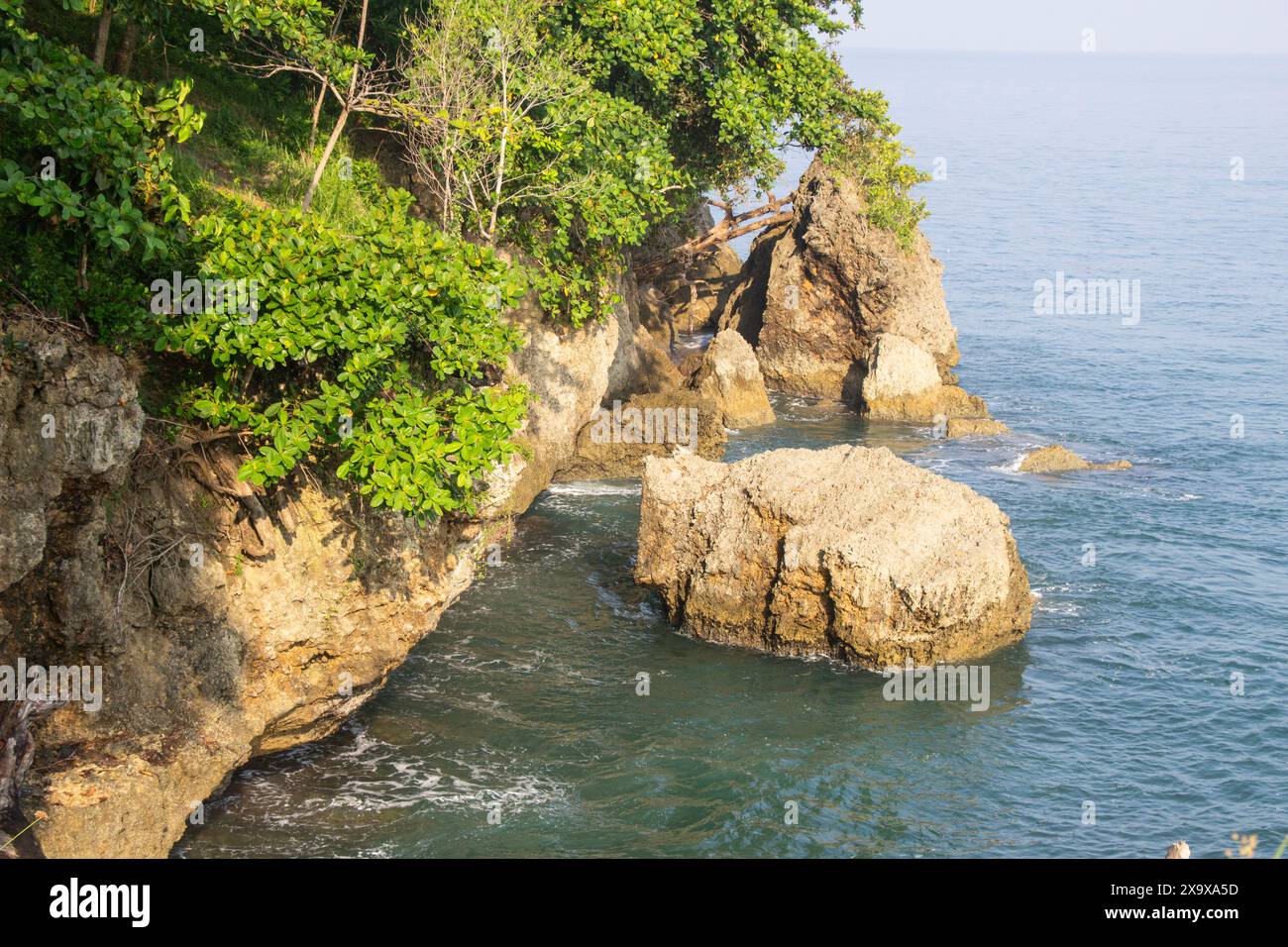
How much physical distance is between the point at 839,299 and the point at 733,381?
7.19m

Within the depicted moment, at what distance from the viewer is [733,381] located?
40906 millimetres

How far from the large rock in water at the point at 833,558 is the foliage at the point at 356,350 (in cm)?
856

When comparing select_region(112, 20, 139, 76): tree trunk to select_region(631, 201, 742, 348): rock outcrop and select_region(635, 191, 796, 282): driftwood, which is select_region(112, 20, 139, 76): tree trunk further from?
select_region(635, 191, 796, 282): driftwood

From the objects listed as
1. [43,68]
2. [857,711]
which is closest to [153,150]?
[43,68]

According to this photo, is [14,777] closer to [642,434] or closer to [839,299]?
[642,434]

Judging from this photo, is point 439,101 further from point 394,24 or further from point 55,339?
point 55,339

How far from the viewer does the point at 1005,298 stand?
6378 centimetres

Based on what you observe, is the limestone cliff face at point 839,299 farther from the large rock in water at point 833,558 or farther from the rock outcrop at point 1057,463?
the large rock in water at point 833,558

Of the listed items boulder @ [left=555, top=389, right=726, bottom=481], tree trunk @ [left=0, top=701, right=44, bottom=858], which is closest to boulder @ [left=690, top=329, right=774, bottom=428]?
boulder @ [left=555, top=389, right=726, bottom=481]

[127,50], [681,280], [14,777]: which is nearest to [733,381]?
[681,280]

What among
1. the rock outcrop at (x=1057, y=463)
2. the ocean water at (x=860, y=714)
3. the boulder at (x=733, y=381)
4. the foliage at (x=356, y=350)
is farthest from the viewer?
the boulder at (x=733, y=381)

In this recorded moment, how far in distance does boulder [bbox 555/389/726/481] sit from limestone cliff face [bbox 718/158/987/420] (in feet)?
33.2

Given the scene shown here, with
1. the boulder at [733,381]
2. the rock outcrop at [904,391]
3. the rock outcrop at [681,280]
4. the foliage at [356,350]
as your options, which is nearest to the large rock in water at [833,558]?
the foliage at [356,350]

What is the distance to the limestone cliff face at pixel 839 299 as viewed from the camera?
4506 cm
